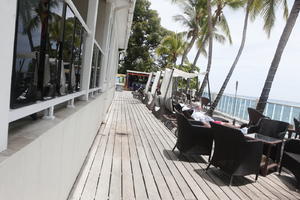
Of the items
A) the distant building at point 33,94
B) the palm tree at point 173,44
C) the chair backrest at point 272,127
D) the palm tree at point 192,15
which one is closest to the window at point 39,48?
the distant building at point 33,94

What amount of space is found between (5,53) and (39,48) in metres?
0.45

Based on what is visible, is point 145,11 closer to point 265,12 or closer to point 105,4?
point 265,12

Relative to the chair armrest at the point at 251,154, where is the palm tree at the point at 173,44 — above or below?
above

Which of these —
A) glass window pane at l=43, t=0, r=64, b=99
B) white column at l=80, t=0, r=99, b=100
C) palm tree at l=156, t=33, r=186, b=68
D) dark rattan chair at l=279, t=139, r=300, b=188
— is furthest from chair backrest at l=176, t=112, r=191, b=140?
palm tree at l=156, t=33, r=186, b=68

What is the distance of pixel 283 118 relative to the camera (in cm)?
794

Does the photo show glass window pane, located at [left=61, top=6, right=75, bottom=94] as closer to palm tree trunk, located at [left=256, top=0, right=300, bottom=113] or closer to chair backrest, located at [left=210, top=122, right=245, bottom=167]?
chair backrest, located at [left=210, top=122, right=245, bottom=167]

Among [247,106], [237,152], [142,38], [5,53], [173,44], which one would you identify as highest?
[142,38]

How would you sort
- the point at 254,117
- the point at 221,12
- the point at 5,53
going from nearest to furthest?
the point at 5,53, the point at 254,117, the point at 221,12

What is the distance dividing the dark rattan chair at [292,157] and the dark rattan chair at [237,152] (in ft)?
2.33

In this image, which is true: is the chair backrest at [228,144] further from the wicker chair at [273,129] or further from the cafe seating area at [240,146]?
the wicker chair at [273,129]

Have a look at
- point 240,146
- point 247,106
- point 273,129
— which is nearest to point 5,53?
point 240,146

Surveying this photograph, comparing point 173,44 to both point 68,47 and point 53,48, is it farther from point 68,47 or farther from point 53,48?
point 53,48

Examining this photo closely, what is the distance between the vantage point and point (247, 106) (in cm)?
982

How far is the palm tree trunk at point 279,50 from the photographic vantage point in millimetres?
5992
